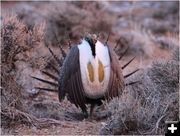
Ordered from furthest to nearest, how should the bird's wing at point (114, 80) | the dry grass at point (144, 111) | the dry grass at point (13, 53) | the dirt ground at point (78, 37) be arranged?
the dry grass at point (13, 53)
the dirt ground at point (78, 37)
the bird's wing at point (114, 80)
the dry grass at point (144, 111)

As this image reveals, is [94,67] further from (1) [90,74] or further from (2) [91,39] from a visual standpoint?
(2) [91,39]

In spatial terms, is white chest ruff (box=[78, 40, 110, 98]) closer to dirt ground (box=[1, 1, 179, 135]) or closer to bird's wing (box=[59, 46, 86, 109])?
bird's wing (box=[59, 46, 86, 109])

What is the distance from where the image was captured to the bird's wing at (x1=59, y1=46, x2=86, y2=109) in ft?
22.6

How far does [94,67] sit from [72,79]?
0.97 feet

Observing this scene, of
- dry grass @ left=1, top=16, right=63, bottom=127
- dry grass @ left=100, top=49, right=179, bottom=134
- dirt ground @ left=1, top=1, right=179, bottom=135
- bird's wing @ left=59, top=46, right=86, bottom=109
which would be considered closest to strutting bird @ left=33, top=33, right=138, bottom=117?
bird's wing @ left=59, top=46, right=86, bottom=109

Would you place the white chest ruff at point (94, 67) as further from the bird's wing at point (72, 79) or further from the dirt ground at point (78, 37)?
the dirt ground at point (78, 37)

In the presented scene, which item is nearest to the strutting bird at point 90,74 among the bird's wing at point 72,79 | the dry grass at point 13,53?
the bird's wing at point 72,79

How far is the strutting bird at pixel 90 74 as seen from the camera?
6902 millimetres

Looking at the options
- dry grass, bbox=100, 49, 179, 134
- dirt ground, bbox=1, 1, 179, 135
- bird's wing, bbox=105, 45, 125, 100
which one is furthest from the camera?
dirt ground, bbox=1, 1, 179, 135

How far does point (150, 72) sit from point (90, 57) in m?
1.13

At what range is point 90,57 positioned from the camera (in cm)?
691

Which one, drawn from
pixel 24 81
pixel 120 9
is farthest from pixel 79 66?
pixel 120 9

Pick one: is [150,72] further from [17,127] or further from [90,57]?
[17,127]

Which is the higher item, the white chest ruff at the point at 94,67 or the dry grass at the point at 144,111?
the white chest ruff at the point at 94,67
